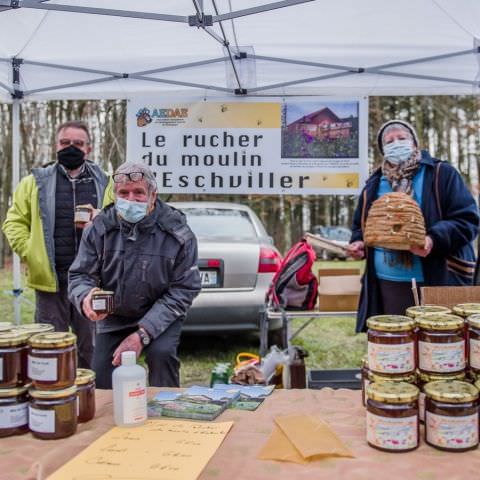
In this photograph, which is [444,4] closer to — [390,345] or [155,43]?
[155,43]

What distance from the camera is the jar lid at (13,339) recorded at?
1.51 metres

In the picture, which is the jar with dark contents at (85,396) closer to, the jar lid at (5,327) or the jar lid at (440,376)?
the jar lid at (5,327)

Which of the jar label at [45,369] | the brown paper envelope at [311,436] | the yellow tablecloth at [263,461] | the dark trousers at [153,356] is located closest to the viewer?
the yellow tablecloth at [263,461]

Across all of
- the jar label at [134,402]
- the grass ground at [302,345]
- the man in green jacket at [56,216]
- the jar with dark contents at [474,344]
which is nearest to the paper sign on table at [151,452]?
the jar label at [134,402]

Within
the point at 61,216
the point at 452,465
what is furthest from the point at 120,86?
the point at 452,465

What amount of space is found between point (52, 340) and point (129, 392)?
255 millimetres

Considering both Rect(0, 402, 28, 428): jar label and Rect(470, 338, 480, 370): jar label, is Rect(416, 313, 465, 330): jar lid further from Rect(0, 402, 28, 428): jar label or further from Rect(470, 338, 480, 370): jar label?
Rect(0, 402, 28, 428): jar label

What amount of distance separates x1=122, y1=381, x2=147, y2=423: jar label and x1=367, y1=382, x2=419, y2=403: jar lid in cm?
63

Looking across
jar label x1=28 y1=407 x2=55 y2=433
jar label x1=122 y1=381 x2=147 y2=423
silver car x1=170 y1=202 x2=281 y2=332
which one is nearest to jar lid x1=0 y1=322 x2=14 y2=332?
jar label x1=28 y1=407 x2=55 y2=433

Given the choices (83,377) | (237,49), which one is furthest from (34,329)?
(237,49)

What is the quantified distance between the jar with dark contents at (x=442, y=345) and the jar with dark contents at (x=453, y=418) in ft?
0.27

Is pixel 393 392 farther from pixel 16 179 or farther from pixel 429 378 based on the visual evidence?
pixel 16 179

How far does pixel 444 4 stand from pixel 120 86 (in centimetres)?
238

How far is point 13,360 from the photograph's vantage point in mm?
1517
